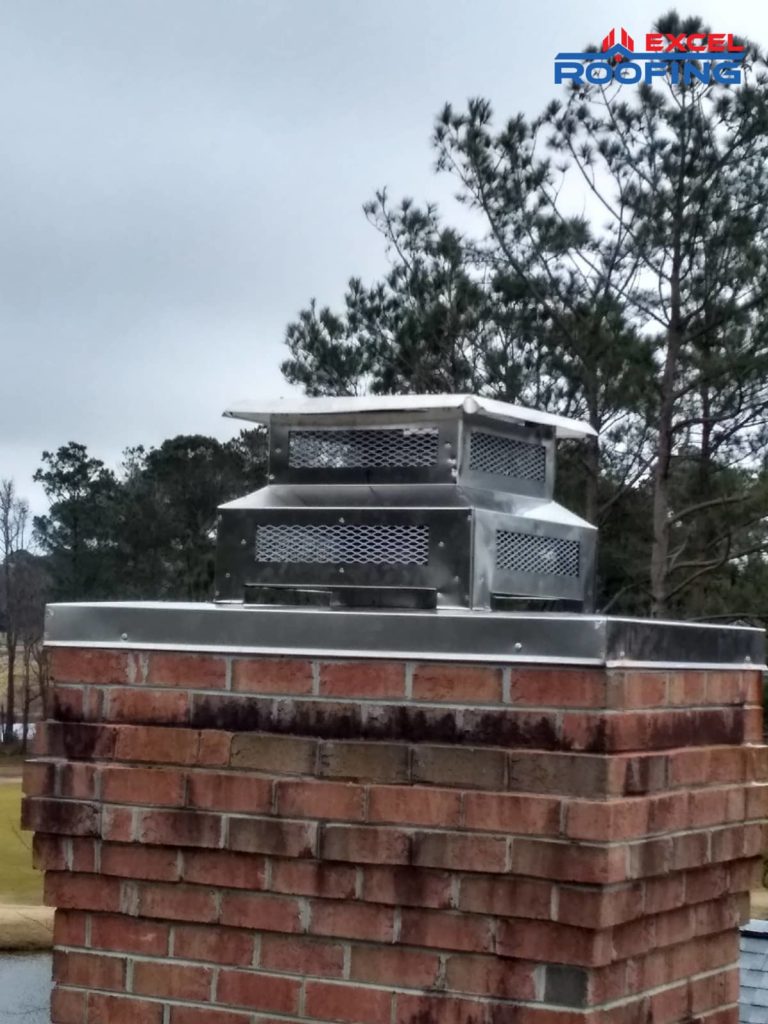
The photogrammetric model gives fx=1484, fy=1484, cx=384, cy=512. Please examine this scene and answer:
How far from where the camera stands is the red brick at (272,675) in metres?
2.07

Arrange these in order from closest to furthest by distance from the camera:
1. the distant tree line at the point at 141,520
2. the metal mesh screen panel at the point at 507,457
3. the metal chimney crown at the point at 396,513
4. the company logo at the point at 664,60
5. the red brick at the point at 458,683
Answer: the red brick at the point at 458,683 < the metal chimney crown at the point at 396,513 < the metal mesh screen panel at the point at 507,457 < the company logo at the point at 664,60 < the distant tree line at the point at 141,520

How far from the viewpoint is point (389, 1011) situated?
200 cm

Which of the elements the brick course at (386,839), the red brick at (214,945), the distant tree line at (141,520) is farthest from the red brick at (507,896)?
the distant tree line at (141,520)

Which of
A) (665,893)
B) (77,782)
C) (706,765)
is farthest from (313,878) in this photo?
(706,765)

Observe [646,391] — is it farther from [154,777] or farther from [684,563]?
[154,777]

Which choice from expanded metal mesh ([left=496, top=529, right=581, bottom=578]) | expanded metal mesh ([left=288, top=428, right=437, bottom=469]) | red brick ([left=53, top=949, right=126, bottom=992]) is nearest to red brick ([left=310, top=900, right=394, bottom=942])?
red brick ([left=53, top=949, right=126, bottom=992])

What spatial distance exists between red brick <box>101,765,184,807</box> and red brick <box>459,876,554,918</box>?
1.43 feet

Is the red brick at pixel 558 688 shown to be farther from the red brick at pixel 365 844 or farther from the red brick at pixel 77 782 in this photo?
the red brick at pixel 77 782

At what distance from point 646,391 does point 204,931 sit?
41.1 ft

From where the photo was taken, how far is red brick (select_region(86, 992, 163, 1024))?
6.98 feet

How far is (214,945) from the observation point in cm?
210

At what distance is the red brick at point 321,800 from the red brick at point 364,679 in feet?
0.41

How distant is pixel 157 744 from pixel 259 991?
37 cm

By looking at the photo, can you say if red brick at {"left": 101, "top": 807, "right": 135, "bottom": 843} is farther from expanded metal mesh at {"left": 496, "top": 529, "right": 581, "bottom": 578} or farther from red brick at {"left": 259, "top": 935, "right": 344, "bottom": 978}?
expanded metal mesh at {"left": 496, "top": 529, "right": 581, "bottom": 578}
